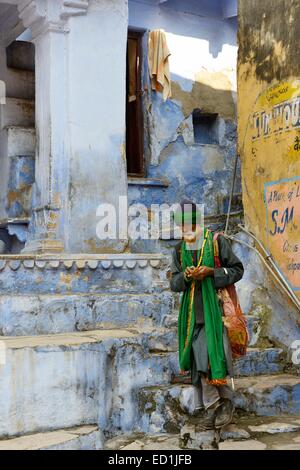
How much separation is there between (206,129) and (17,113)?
106 inches

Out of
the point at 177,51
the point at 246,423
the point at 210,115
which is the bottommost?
the point at 246,423

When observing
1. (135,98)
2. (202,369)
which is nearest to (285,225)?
(202,369)

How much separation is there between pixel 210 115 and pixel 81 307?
4466mm

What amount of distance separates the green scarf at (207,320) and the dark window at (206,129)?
5.10m

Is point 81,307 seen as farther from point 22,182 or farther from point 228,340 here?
point 22,182

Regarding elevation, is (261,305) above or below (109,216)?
below

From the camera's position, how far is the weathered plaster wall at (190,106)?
9961 millimetres

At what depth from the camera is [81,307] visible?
7.00 m

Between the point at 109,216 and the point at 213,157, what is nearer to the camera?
the point at 109,216

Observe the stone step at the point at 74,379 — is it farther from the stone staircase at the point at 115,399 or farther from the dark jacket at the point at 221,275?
the dark jacket at the point at 221,275

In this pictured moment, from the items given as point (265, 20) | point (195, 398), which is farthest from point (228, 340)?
point (265, 20)

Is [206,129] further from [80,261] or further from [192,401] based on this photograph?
[192,401]

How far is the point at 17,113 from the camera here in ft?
31.2

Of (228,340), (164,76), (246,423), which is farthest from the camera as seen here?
(164,76)
